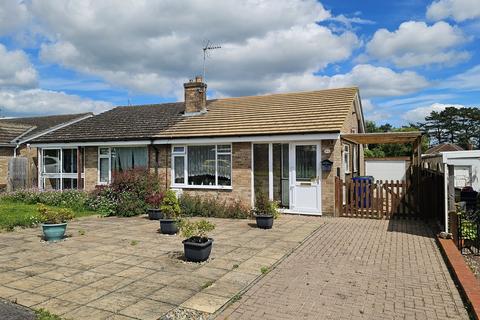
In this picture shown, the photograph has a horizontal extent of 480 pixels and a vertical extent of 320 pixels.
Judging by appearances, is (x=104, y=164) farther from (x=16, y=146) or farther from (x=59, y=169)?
(x=16, y=146)

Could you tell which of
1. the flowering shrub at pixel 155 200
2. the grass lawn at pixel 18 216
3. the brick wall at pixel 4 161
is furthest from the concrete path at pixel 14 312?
the brick wall at pixel 4 161

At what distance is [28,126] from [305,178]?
2136cm

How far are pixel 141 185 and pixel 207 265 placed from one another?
26.1 feet

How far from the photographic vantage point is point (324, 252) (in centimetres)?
782

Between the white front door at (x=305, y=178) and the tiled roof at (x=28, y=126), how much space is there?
1769cm

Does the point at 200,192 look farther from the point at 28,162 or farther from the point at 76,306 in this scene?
the point at 28,162

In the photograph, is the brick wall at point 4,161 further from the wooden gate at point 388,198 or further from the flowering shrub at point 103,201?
the wooden gate at point 388,198

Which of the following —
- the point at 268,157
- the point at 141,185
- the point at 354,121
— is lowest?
the point at 141,185

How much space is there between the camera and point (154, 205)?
1276 cm

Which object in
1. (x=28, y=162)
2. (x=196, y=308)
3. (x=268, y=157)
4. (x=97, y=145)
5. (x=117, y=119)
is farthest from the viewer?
(x=28, y=162)

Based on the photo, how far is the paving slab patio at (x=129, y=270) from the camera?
4953mm

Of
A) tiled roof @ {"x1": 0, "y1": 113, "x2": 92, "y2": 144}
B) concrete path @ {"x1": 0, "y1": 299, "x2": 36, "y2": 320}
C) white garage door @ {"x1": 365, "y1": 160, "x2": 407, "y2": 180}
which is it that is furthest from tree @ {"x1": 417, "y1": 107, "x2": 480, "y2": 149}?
concrete path @ {"x1": 0, "y1": 299, "x2": 36, "y2": 320}

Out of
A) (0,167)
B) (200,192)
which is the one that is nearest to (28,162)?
(0,167)

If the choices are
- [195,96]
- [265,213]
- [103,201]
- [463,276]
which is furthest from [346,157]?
[463,276]
